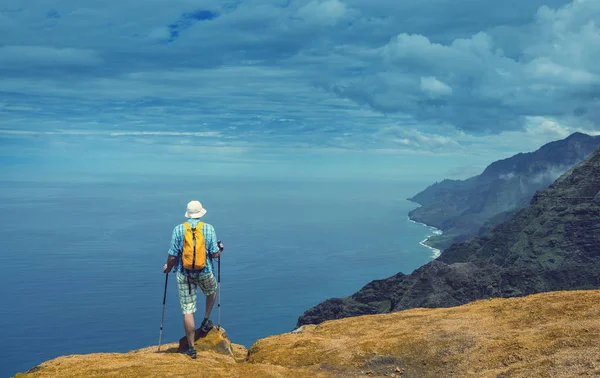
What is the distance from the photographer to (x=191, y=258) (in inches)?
637

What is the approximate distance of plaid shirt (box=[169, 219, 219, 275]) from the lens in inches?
642

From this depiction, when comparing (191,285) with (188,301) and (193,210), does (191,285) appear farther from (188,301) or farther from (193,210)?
(193,210)

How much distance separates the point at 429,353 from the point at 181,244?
8.95 m

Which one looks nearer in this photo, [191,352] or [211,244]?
[211,244]

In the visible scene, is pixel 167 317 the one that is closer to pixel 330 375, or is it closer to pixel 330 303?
pixel 330 303

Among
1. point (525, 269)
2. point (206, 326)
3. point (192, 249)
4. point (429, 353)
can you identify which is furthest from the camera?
point (525, 269)

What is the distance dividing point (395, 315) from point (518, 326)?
6187 millimetres

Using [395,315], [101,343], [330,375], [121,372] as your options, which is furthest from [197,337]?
[101,343]

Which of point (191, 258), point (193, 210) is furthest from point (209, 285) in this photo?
point (193, 210)

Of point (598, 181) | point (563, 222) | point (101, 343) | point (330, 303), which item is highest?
point (598, 181)

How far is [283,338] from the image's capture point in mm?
19656

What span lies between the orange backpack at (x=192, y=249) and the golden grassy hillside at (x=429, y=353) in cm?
315

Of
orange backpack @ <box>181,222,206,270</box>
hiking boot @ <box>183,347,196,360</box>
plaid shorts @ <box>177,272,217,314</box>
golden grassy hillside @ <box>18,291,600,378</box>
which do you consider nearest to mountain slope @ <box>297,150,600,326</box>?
golden grassy hillside @ <box>18,291,600,378</box>

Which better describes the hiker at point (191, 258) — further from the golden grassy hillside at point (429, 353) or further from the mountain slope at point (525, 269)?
the mountain slope at point (525, 269)
